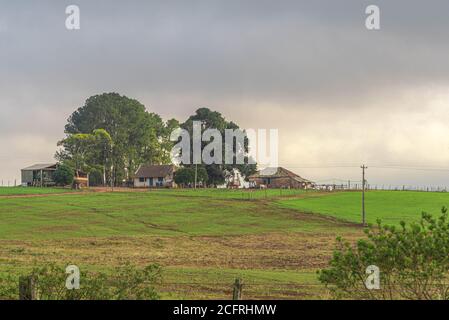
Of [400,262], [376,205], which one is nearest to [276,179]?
[376,205]

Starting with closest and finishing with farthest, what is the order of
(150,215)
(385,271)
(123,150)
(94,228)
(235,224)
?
(385,271), (94,228), (235,224), (150,215), (123,150)

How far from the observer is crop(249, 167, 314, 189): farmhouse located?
146m

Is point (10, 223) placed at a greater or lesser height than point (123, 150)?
lesser

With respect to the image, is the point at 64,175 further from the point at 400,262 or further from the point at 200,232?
the point at 400,262

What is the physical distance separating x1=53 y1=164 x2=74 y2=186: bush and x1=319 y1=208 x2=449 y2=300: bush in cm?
10383

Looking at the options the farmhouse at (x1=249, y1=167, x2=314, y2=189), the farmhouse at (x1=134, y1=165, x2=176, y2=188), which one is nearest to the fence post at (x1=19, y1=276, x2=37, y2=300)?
the farmhouse at (x1=134, y1=165, x2=176, y2=188)

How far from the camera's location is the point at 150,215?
248 ft

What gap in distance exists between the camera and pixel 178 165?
145 meters

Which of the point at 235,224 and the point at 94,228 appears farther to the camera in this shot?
the point at 235,224

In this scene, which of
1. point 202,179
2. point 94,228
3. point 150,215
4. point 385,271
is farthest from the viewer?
point 202,179

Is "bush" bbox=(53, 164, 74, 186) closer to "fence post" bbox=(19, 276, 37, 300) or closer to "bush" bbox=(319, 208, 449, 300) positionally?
"fence post" bbox=(19, 276, 37, 300)
